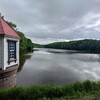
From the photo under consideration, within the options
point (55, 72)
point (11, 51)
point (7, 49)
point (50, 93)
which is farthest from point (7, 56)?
point (55, 72)

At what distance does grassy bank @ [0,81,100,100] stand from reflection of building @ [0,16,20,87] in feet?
6.95

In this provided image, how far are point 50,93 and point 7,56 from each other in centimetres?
406

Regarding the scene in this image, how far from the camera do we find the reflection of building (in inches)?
374

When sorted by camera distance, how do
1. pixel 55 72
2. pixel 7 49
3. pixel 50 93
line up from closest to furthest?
pixel 50 93 < pixel 7 49 < pixel 55 72

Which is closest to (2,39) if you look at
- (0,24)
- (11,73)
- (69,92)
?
(0,24)

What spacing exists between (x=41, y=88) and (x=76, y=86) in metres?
2.02

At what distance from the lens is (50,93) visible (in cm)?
774

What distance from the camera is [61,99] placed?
22.4ft

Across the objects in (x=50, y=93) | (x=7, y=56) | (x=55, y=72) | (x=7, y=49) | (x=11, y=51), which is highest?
(x=7, y=49)

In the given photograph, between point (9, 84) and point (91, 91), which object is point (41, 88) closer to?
point (91, 91)

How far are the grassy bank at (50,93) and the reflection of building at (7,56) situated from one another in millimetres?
2118

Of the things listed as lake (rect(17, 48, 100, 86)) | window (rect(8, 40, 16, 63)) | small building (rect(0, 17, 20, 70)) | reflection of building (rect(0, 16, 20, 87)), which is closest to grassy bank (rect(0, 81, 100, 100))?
reflection of building (rect(0, 16, 20, 87))

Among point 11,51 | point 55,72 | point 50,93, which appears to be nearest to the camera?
point 50,93

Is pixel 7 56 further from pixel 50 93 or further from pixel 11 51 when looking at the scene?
pixel 50 93
